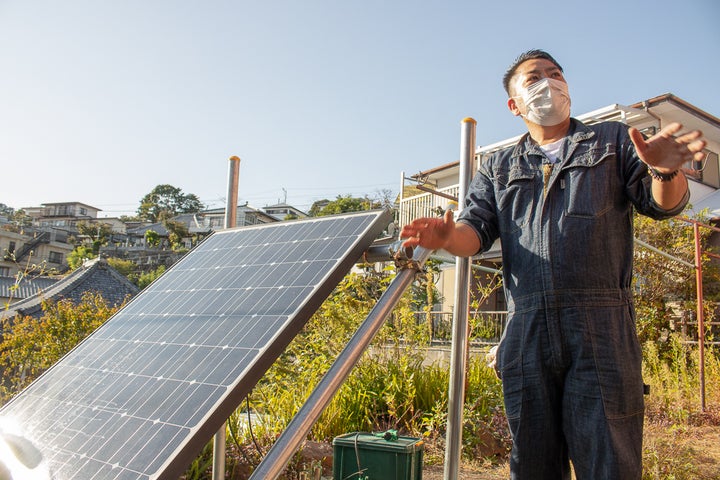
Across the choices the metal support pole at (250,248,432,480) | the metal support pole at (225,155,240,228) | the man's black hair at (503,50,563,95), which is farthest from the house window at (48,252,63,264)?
the metal support pole at (250,248,432,480)

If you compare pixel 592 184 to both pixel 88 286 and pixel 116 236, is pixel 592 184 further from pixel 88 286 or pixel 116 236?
pixel 116 236

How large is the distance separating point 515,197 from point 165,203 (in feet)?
283

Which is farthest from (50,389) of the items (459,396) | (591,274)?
(591,274)

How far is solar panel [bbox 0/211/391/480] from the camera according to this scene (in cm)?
129

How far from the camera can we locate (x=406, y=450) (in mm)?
2621

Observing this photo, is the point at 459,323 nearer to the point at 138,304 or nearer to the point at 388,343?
the point at 138,304

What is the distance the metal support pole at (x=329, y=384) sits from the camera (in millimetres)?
1100

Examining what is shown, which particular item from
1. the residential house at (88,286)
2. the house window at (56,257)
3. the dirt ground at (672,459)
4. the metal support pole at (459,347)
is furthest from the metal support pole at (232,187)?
the house window at (56,257)

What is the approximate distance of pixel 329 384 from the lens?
1242mm

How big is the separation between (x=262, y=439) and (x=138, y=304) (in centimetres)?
222

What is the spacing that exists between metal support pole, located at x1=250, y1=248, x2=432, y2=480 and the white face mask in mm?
689

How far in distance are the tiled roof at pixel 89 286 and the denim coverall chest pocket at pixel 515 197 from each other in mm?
19996

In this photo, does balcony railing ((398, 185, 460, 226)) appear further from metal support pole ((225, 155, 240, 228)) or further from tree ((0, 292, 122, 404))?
metal support pole ((225, 155, 240, 228))

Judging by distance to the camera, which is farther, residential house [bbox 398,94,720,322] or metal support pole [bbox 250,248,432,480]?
residential house [bbox 398,94,720,322]
